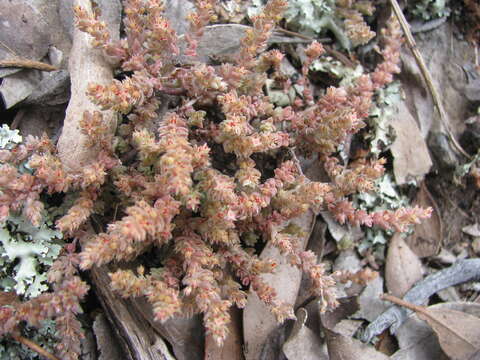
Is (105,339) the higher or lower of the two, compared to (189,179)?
lower

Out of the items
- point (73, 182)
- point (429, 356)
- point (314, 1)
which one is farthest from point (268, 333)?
point (314, 1)

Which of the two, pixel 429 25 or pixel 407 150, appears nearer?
pixel 407 150

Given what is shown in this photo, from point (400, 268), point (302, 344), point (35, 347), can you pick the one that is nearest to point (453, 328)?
point (400, 268)

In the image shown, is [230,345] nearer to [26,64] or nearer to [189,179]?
[189,179]

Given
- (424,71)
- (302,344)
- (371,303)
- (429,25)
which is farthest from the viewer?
(429,25)

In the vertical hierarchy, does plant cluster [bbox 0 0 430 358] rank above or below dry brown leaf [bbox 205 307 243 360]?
above

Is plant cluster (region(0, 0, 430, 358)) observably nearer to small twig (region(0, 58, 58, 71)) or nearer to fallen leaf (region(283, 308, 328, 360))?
fallen leaf (region(283, 308, 328, 360))

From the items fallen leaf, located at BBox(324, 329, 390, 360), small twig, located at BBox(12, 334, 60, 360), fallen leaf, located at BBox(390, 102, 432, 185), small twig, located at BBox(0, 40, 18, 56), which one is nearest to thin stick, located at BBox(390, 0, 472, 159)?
fallen leaf, located at BBox(390, 102, 432, 185)

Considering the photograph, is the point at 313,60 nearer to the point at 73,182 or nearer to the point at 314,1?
the point at 314,1
